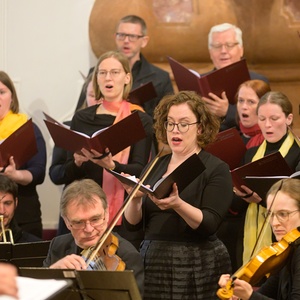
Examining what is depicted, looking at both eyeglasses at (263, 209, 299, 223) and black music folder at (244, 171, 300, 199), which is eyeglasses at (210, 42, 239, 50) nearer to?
black music folder at (244, 171, 300, 199)

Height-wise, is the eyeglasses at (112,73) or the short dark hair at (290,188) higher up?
the eyeglasses at (112,73)

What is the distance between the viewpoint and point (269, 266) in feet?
11.5

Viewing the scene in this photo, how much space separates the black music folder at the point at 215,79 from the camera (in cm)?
520

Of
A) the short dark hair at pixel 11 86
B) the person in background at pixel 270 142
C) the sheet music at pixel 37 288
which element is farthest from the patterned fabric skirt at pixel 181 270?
the short dark hair at pixel 11 86

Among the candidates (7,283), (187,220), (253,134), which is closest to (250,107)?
(253,134)

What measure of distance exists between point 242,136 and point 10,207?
1.45 meters

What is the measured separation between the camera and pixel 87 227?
3625mm

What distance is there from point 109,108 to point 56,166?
0.57 m

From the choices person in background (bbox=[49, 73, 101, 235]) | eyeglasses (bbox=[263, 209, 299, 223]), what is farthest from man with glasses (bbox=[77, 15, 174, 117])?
eyeglasses (bbox=[263, 209, 299, 223])

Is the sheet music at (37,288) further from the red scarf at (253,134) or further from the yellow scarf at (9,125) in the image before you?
the yellow scarf at (9,125)

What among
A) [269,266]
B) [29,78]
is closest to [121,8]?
[29,78]

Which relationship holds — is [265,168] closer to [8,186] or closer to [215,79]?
[215,79]

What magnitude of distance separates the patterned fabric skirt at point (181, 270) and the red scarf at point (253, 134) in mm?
1149

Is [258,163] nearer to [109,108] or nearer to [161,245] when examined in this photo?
[161,245]
